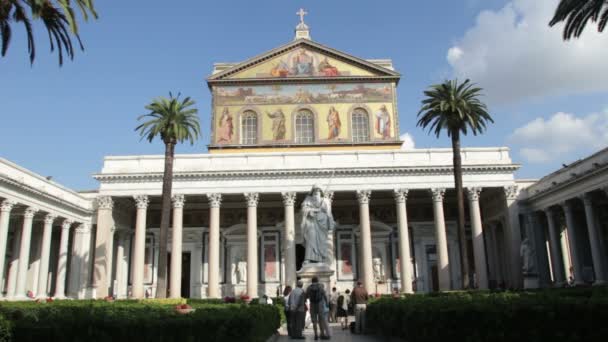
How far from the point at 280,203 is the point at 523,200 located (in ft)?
58.3

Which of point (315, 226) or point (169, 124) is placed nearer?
point (315, 226)

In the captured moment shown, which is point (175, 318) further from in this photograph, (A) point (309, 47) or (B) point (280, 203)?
(A) point (309, 47)

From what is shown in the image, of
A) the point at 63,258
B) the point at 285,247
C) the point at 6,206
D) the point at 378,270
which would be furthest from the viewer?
the point at 378,270

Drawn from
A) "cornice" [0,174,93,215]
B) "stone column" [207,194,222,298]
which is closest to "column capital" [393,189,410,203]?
"stone column" [207,194,222,298]

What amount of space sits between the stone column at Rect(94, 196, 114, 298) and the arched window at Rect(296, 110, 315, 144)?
14.7 meters

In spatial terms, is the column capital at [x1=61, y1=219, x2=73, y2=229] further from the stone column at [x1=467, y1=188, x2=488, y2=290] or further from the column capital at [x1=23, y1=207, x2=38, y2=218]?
the stone column at [x1=467, y1=188, x2=488, y2=290]

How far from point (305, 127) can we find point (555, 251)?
19.9m

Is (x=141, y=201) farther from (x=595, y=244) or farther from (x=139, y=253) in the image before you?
(x=595, y=244)

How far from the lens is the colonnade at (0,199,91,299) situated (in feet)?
93.5

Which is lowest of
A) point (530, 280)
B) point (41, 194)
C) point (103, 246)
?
point (530, 280)

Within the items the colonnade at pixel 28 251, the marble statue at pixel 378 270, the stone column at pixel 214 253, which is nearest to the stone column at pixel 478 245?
the marble statue at pixel 378 270

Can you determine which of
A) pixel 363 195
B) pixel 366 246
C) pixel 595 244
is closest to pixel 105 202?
pixel 363 195

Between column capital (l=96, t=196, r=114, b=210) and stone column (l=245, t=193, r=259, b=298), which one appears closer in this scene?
stone column (l=245, t=193, r=259, b=298)

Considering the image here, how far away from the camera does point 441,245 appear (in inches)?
1326
